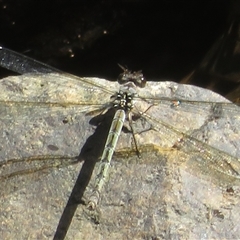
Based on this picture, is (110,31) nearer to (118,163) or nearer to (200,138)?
(200,138)

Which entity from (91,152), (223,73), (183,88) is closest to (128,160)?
(91,152)

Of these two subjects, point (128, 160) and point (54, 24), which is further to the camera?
point (54, 24)

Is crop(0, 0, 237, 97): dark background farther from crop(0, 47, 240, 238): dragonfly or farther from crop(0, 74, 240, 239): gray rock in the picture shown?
crop(0, 74, 240, 239): gray rock

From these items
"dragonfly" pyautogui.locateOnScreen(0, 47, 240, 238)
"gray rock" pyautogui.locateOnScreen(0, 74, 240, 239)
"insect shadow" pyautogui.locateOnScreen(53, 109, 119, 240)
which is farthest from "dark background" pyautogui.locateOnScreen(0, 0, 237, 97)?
"insect shadow" pyautogui.locateOnScreen(53, 109, 119, 240)

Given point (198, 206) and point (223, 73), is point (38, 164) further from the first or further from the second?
point (223, 73)

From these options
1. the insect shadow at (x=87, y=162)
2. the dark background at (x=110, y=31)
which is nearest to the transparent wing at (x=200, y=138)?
the insect shadow at (x=87, y=162)

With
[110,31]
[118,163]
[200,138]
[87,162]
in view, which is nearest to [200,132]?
[200,138]
